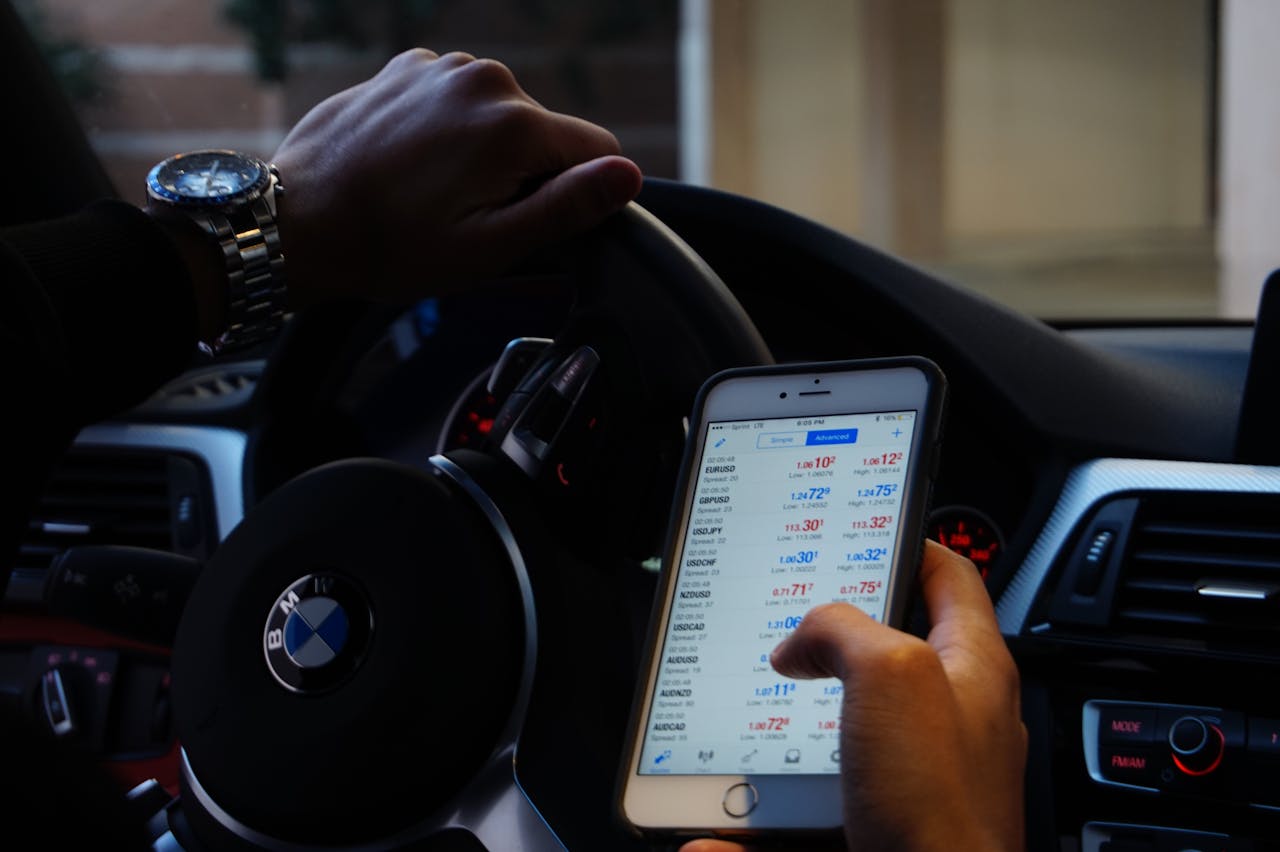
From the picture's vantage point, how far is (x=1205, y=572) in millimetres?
1246

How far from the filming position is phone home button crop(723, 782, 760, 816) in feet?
2.85

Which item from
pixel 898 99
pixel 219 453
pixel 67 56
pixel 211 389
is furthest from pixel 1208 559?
pixel 898 99

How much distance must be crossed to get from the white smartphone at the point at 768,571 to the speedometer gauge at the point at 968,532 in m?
0.43

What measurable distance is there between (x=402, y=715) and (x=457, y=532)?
0.13m

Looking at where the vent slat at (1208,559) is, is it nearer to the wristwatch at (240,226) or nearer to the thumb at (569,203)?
the thumb at (569,203)

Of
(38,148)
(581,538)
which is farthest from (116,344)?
(38,148)

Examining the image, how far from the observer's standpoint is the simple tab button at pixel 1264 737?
1.15m

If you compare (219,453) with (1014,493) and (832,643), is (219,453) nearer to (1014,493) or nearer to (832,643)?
(1014,493)

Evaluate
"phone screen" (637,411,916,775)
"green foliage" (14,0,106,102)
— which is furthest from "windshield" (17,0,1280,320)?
"phone screen" (637,411,916,775)

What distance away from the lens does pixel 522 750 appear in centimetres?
100

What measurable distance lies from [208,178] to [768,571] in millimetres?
490

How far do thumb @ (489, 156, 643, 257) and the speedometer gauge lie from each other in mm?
493

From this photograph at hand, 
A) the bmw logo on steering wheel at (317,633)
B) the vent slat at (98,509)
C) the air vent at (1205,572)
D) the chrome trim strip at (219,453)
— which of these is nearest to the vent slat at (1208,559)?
the air vent at (1205,572)

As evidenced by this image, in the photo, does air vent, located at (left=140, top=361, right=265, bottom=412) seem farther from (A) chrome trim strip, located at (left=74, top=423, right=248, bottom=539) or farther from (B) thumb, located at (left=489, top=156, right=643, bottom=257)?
(B) thumb, located at (left=489, top=156, right=643, bottom=257)
